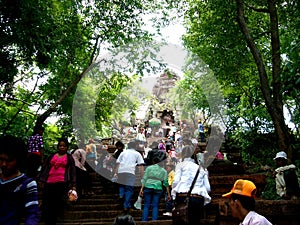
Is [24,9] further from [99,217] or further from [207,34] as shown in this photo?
[207,34]

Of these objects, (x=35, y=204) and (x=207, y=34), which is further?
(x=207, y=34)

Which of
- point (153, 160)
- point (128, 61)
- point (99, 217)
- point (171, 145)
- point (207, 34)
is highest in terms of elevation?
point (207, 34)

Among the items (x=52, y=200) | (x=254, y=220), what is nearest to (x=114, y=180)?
(x=52, y=200)

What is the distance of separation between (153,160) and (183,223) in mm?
2008

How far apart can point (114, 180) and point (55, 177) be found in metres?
2.87

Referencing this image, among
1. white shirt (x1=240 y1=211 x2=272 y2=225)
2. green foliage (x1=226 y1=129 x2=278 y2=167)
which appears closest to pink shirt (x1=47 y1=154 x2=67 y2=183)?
white shirt (x1=240 y1=211 x2=272 y2=225)

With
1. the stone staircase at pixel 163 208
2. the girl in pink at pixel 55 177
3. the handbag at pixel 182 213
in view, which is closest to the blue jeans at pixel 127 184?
the stone staircase at pixel 163 208

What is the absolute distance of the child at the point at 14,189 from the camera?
321 centimetres

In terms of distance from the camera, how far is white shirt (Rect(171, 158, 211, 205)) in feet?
19.5

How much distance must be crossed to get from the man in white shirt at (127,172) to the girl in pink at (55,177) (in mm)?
1858

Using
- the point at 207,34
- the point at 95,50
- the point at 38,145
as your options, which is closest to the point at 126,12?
the point at 95,50

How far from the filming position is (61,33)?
12.2 m

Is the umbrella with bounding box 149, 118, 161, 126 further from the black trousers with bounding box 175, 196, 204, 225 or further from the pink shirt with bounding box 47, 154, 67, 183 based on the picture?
the black trousers with bounding box 175, 196, 204, 225

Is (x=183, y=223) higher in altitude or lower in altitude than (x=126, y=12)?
lower
